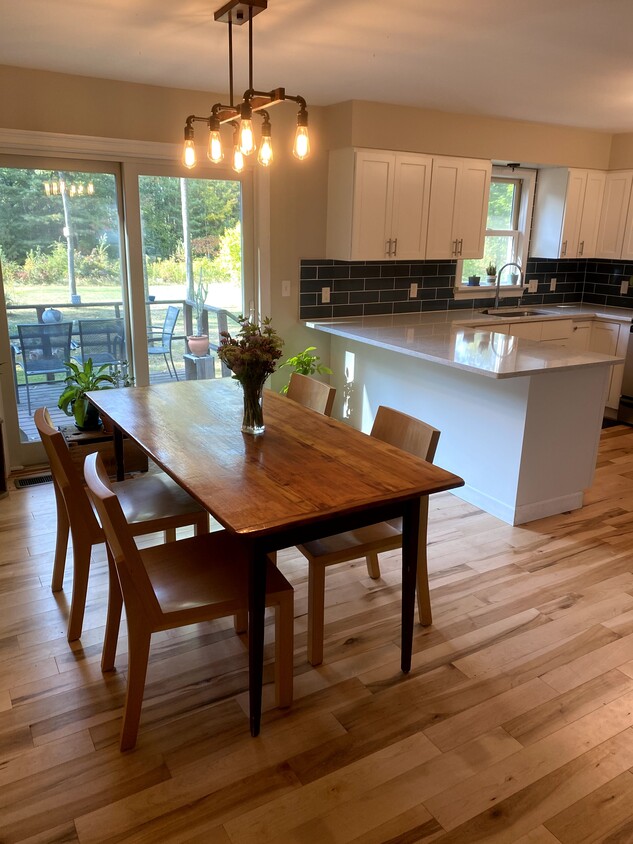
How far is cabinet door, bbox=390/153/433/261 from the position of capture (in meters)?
4.49

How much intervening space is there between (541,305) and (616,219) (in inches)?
37.1

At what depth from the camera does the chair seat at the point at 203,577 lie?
1917 millimetres

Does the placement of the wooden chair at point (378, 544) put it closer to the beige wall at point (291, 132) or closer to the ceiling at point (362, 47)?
the ceiling at point (362, 47)

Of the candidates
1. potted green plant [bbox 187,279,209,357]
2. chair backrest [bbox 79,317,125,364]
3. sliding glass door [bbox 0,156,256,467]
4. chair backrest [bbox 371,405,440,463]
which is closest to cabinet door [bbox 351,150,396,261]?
sliding glass door [bbox 0,156,256,467]

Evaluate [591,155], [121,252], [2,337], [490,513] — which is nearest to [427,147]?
[591,155]

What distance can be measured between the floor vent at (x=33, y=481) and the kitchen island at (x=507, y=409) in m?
2.13

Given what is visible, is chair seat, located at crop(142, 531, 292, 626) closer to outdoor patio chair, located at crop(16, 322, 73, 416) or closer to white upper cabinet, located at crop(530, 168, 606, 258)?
outdoor patio chair, located at crop(16, 322, 73, 416)

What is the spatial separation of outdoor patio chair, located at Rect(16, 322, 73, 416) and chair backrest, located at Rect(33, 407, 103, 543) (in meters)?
1.84

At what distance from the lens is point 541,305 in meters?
5.93

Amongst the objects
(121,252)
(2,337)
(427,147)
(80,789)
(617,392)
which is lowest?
(80,789)

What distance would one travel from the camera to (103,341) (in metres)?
4.23

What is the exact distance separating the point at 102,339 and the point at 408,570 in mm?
2866

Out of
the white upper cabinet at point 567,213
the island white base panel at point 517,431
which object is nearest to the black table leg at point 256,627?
the island white base panel at point 517,431

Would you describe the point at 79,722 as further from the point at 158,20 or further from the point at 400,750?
the point at 158,20
